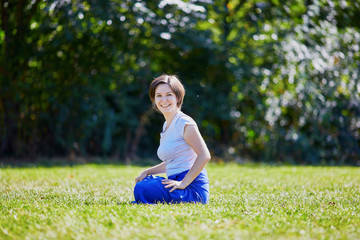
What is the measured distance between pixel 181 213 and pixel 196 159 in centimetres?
58

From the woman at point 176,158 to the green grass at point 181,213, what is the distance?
0.62 feet

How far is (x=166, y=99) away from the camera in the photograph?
3.69 m

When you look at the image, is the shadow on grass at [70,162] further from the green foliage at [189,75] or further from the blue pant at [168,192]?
the blue pant at [168,192]

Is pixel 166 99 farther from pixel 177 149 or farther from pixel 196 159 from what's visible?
pixel 196 159

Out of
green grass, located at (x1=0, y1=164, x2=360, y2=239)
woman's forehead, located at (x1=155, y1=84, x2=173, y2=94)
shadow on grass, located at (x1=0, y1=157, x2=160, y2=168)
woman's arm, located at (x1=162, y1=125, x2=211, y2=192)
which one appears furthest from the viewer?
shadow on grass, located at (x1=0, y1=157, x2=160, y2=168)

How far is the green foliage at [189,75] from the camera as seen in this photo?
7.83 meters

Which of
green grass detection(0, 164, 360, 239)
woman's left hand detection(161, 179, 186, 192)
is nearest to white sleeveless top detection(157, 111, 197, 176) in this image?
woman's left hand detection(161, 179, 186, 192)

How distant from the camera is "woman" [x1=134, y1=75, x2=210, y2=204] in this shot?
137 inches

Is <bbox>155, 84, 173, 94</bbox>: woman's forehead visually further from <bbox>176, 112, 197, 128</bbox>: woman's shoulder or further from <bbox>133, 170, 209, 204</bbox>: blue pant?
<bbox>133, 170, 209, 204</bbox>: blue pant

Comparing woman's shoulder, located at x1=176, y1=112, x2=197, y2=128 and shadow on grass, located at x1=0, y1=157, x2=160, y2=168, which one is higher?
woman's shoulder, located at x1=176, y1=112, x2=197, y2=128

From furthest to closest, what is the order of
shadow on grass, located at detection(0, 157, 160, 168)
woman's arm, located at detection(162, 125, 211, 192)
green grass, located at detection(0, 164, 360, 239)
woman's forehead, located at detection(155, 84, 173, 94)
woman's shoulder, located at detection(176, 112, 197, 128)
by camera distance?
shadow on grass, located at detection(0, 157, 160, 168)
woman's forehead, located at detection(155, 84, 173, 94)
woman's shoulder, located at detection(176, 112, 197, 128)
woman's arm, located at detection(162, 125, 211, 192)
green grass, located at detection(0, 164, 360, 239)

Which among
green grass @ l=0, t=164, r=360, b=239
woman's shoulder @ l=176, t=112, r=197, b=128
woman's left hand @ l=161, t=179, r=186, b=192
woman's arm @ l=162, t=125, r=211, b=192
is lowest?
green grass @ l=0, t=164, r=360, b=239

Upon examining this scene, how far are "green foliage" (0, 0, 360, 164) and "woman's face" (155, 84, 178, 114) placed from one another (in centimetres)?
410

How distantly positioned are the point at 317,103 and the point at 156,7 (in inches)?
144
